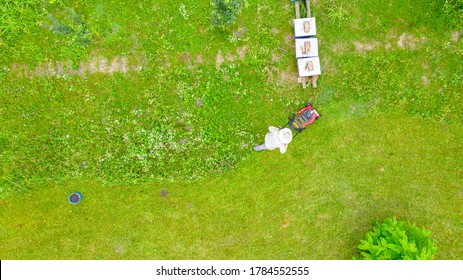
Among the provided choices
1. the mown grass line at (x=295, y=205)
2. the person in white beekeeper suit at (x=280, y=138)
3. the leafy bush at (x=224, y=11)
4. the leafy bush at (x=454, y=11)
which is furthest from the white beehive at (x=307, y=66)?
the leafy bush at (x=454, y=11)

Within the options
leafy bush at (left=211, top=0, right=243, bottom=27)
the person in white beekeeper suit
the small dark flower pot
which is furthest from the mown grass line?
leafy bush at (left=211, top=0, right=243, bottom=27)

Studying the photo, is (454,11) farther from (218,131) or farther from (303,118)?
(218,131)

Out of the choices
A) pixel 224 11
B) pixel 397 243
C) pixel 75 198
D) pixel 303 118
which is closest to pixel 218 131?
pixel 303 118

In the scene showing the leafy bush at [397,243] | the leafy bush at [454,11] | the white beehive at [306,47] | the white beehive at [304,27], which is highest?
the leafy bush at [454,11]

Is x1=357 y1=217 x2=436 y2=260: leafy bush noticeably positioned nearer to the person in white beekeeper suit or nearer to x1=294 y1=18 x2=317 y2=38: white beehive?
the person in white beekeeper suit

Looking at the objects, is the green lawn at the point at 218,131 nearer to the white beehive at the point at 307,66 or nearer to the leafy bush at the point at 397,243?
the white beehive at the point at 307,66

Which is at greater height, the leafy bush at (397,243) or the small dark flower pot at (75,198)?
the small dark flower pot at (75,198)
